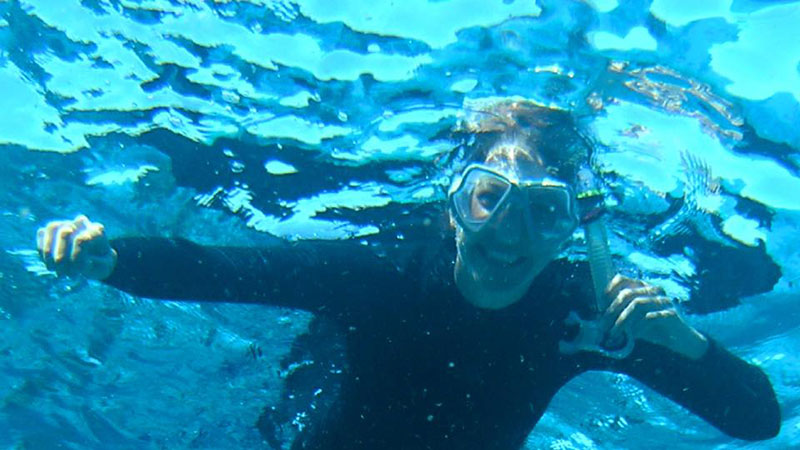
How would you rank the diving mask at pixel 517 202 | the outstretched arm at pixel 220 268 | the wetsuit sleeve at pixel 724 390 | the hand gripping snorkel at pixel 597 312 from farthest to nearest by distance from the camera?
the wetsuit sleeve at pixel 724 390, the diving mask at pixel 517 202, the hand gripping snorkel at pixel 597 312, the outstretched arm at pixel 220 268

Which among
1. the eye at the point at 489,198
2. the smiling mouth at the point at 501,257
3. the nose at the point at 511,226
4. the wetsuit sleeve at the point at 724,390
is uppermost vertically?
the eye at the point at 489,198

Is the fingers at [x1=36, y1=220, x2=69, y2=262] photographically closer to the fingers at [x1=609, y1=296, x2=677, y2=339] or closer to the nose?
the nose

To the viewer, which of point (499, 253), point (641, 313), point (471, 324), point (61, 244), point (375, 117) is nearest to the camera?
point (61, 244)

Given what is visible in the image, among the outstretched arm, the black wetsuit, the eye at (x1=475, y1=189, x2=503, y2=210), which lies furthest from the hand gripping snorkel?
the outstretched arm

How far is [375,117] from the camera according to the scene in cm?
777

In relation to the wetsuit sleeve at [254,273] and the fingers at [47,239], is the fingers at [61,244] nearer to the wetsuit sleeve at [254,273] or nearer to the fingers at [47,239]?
the fingers at [47,239]

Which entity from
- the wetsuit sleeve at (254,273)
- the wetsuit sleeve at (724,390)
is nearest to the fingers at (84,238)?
the wetsuit sleeve at (254,273)

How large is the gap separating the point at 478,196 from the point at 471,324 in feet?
4.09

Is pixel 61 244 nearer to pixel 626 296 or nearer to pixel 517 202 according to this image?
pixel 517 202

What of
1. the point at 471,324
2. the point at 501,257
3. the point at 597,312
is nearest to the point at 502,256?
the point at 501,257

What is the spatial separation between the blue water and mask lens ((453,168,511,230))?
5.21 ft

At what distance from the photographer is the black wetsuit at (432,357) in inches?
234

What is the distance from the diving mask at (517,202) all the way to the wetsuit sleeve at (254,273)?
1009mm

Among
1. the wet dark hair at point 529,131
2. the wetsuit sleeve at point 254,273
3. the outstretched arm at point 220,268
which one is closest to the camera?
the outstretched arm at point 220,268
